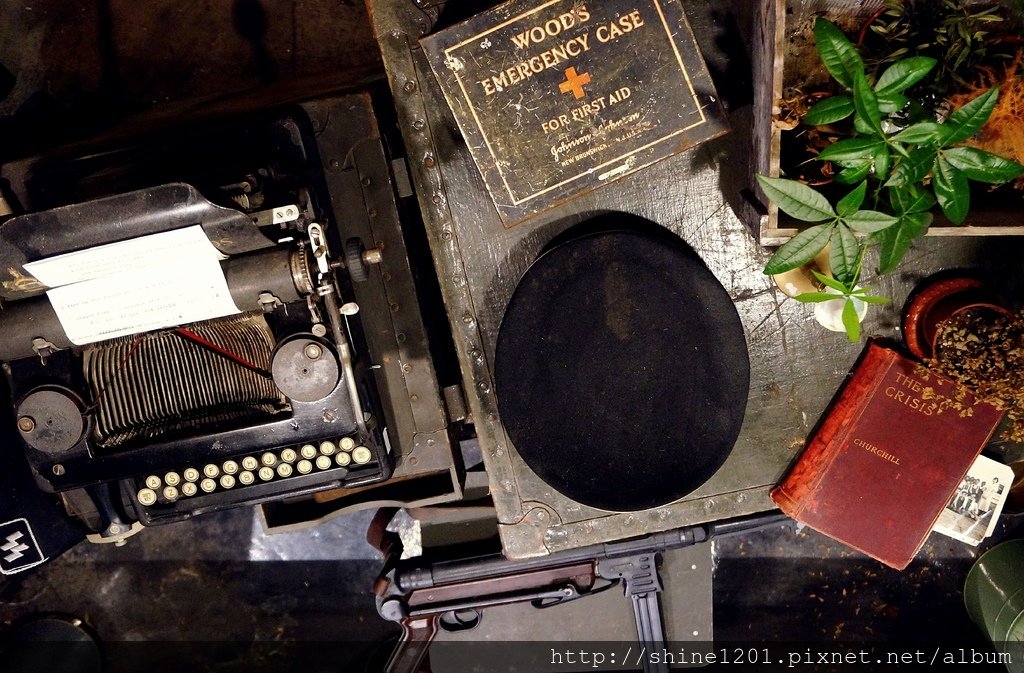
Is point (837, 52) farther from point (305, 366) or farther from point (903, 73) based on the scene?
point (305, 366)

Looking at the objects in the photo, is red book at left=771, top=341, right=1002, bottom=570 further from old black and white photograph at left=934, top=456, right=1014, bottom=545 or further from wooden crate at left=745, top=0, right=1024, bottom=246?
wooden crate at left=745, top=0, right=1024, bottom=246

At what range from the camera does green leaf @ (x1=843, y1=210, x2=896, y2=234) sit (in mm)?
1644

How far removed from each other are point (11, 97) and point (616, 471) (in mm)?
2584

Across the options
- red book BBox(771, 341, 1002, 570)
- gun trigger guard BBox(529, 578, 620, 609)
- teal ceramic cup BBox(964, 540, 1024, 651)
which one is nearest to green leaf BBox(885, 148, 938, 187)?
red book BBox(771, 341, 1002, 570)

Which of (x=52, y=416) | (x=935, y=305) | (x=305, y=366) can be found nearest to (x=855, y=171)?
(x=935, y=305)

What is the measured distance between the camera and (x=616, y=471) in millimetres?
2123

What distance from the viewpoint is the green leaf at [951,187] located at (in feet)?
5.26

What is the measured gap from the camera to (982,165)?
158cm

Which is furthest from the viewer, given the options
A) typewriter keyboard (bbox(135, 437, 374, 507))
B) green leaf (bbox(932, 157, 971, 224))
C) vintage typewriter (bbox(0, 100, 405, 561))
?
typewriter keyboard (bbox(135, 437, 374, 507))

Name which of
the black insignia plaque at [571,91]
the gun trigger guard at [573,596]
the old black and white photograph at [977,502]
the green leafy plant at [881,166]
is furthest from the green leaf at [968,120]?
the gun trigger guard at [573,596]

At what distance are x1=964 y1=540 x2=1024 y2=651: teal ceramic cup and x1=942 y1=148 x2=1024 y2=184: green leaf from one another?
1727mm

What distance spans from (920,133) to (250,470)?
2034mm

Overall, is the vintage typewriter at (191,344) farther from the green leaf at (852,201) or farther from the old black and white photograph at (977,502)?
the old black and white photograph at (977,502)

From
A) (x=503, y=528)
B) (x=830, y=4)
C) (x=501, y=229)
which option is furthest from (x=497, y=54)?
(x=503, y=528)
